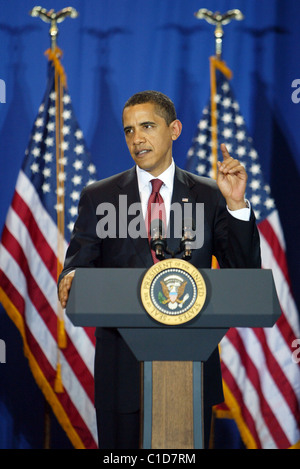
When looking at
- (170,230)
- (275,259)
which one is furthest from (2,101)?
(170,230)

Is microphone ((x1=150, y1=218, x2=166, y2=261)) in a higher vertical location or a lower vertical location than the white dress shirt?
lower

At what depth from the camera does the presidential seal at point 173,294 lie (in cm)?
147

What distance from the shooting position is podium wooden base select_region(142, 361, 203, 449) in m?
1.48

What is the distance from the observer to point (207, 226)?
77.7 inches

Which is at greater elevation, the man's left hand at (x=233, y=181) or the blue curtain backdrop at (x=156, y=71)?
the blue curtain backdrop at (x=156, y=71)

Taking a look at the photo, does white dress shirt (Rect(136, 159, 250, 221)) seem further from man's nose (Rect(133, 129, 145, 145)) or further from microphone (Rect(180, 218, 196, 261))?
microphone (Rect(180, 218, 196, 261))

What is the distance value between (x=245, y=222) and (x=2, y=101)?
228 cm

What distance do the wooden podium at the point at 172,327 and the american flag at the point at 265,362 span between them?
199 centimetres

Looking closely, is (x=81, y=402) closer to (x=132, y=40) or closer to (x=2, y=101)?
(x=2, y=101)

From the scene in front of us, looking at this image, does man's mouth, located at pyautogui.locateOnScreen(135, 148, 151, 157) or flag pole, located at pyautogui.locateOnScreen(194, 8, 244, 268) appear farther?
flag pole, located at pyautogui.locateOnScreen(194, 8, 244, 268)

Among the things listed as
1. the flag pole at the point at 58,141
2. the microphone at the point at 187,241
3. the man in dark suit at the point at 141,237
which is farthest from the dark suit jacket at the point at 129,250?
the flag pole at the point at 58,141

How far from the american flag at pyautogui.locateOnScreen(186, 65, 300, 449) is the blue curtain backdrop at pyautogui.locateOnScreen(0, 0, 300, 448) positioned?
0.45 feet

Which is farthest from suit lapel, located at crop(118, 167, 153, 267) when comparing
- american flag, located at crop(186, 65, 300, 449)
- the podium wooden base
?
american flag, located at crop(186, 65, 300, 449)

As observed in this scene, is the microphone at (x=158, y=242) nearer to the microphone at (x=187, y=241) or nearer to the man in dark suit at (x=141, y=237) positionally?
the microphone at (x=187, y=241)
